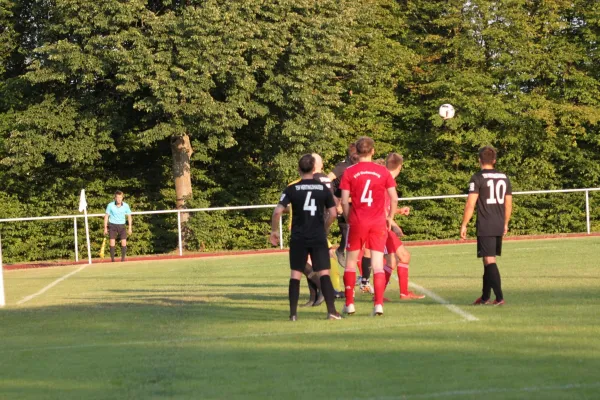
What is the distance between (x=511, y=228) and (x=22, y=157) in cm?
1659

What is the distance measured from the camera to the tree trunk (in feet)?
114

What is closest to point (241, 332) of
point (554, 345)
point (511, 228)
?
point (554, 345)

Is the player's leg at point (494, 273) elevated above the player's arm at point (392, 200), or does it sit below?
below

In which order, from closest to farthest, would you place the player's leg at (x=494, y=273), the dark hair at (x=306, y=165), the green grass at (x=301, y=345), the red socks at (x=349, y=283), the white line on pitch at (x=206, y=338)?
1. the green grass at (x=301, y=345)
2. the white line on pitch at (x=206, y=338)
3. the dark hair at (x=306, y=165)
4. the red socks at (x=349, y=283)
5. the player's leg at (x=494, y=273)

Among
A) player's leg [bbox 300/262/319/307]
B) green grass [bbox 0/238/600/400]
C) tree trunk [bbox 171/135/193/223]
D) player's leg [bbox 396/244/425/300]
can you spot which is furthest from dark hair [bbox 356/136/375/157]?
tree trunk [bbox 171/135/193/223]

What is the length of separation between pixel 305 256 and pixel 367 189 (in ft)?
3.26

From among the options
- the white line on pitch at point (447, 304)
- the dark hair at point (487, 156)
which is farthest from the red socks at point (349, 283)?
the dark hair at point (487, 156)

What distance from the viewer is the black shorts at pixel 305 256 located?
1112cm

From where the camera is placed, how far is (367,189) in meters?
11.0

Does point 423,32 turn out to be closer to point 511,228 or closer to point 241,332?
point 511,228

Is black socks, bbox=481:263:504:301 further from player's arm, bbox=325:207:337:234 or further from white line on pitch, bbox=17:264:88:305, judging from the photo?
white line on pitch, bbox=17:264:88:305

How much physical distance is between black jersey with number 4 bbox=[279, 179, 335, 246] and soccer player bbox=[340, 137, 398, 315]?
0.23m

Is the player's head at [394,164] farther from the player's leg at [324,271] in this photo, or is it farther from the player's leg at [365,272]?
the player's leg at [324,271]

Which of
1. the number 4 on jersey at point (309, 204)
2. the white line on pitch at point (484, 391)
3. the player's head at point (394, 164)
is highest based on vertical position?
the player's head at point (394, 164)
